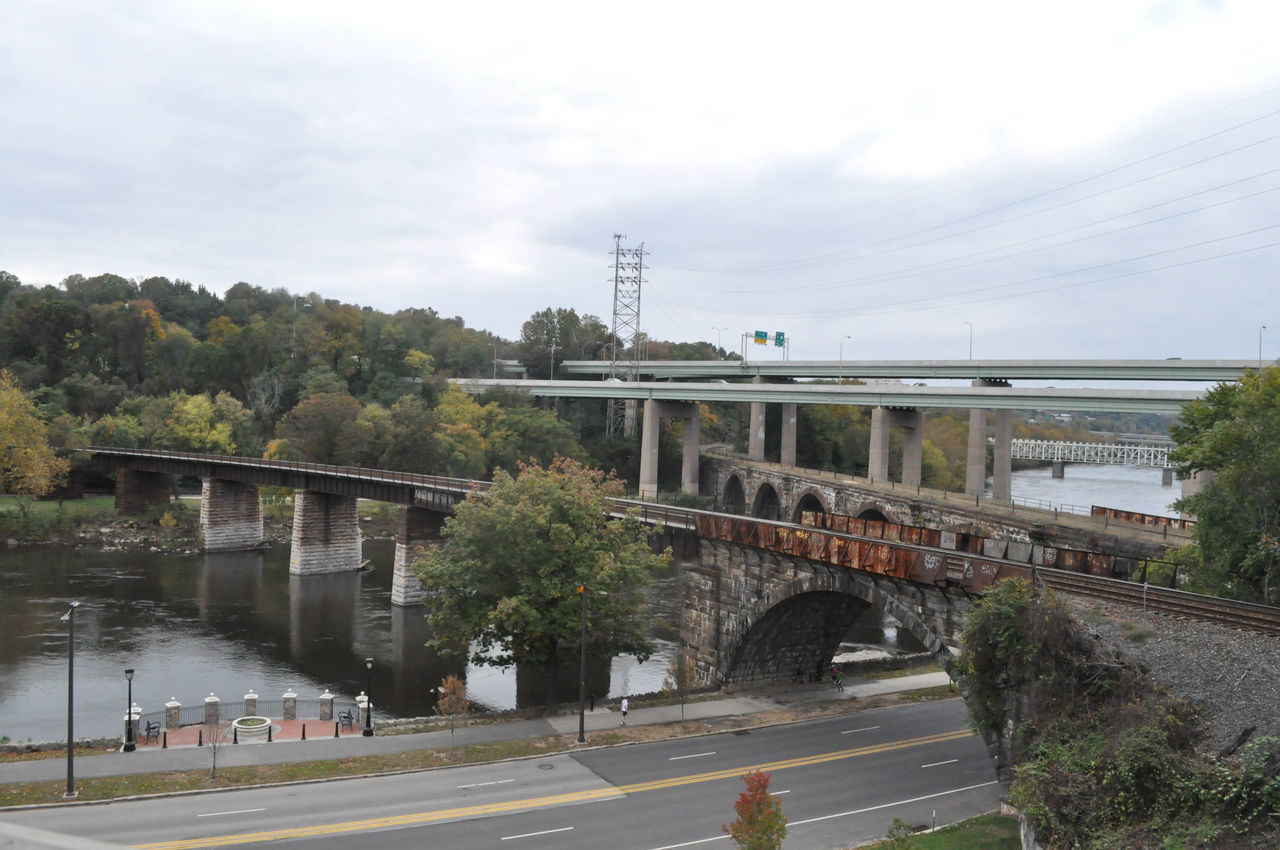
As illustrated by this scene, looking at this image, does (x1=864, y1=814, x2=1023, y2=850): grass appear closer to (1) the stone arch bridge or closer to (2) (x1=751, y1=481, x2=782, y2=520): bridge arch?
(1) the stone arch bridge

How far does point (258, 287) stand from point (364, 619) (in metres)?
136

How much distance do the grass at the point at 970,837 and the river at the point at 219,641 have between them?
21296mm

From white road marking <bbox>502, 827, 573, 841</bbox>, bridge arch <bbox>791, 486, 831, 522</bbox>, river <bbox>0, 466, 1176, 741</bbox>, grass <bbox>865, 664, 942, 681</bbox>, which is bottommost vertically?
river <bbox>0, 466, 1176, 741</bbox>

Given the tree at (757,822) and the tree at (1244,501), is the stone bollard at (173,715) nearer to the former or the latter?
the tree at (757,822)

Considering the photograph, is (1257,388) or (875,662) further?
(875,662)

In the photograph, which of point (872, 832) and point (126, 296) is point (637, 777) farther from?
point (126, 296)

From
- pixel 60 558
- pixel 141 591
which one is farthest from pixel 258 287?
pixel 141 591

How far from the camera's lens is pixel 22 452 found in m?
80.4

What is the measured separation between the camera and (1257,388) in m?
30.1

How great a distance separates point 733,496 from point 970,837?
288 ft

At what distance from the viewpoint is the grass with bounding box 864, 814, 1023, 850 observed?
22438mm

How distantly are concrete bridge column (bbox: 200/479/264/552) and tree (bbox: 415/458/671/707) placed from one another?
51121mm

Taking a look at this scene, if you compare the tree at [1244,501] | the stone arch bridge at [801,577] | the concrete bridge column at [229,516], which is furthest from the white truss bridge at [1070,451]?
the tree at [1244,501]

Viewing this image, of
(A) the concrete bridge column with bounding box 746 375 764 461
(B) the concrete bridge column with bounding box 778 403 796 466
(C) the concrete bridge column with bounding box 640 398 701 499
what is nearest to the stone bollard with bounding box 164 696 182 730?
(C) the concrete bridge column with bounding box 640 398 701 499
